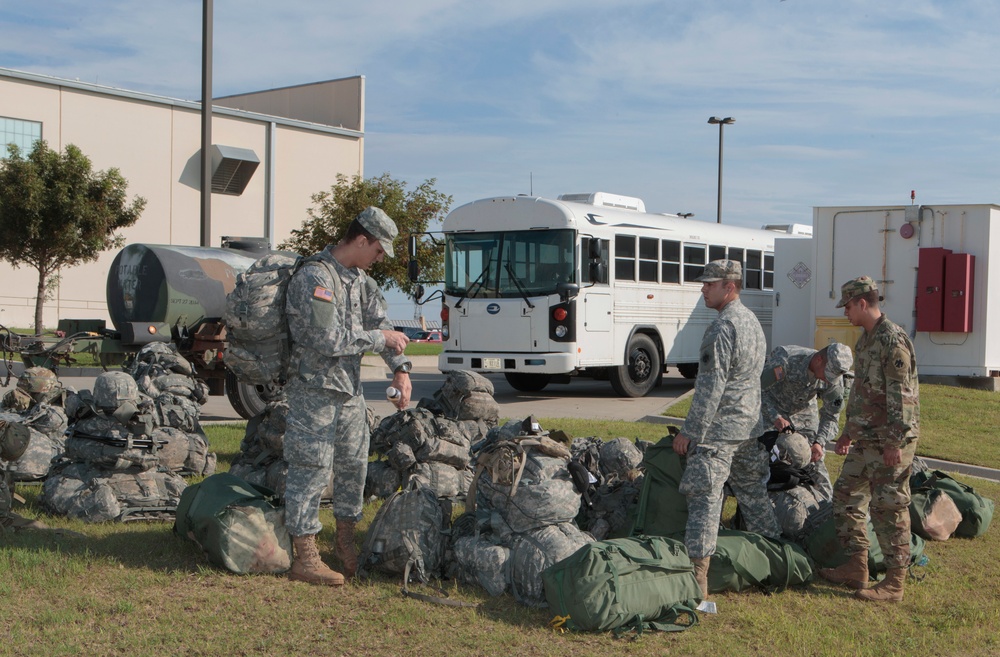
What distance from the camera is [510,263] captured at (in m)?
15.1

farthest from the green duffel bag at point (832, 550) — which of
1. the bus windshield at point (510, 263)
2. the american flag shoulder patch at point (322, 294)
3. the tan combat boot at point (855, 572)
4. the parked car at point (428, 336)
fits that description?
the parked car at point (428, 336)

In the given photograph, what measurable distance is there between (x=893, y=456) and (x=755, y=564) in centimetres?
95

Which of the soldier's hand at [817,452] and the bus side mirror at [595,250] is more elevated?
the bus side mirror at [595,250]

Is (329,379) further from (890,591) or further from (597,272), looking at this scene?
(597,272)

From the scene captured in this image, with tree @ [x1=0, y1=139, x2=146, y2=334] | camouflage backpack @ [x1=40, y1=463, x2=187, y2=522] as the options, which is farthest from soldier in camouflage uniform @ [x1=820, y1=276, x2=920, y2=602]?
tree @ [x1=0, y1=139, x2=146, y2=334]

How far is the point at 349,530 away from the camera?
556 cm

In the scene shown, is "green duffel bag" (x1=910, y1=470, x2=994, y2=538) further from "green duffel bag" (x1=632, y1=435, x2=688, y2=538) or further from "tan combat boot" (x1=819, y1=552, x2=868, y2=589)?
"green duffel bag" (x1=632, y1=435, x2=688, y2=538)

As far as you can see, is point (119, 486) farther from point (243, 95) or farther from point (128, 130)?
point (243, 95)

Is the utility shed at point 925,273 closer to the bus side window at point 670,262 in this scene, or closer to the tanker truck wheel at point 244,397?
the bus side window at point 670,262

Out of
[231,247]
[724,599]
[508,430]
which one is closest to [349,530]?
[508,430]

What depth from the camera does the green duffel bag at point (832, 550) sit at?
584 centimetres

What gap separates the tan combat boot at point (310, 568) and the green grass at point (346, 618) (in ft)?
0.23

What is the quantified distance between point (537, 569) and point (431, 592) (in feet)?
1.96

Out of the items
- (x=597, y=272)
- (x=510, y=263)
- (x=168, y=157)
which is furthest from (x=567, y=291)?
(x=168, y=157)
